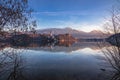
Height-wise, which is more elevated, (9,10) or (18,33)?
(9,10)

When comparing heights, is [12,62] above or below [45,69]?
above

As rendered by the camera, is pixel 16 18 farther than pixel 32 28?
Yes

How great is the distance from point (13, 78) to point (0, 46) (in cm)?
675

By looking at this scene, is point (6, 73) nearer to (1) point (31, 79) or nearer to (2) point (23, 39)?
(1) point (31, 79)

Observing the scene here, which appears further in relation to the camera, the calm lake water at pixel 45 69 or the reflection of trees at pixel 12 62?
the calm lake water at pixel 45 69

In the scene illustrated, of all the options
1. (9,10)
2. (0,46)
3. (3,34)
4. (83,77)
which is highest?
(9,10)

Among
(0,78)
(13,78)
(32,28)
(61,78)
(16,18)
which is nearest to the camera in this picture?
(32,28)

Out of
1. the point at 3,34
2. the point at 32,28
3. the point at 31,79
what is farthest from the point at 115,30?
the point at 31,79

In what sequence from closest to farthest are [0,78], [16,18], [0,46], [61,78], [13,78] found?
[16,18]
[0,46]
[13,78]
[0,78]
[61,78]

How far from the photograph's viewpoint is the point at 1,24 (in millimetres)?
7707

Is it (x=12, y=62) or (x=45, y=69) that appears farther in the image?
(x=45, y=69)

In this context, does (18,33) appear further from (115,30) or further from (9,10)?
(115,30)

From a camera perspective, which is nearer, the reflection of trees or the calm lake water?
the reflection of trees

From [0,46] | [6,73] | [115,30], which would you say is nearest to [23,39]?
[0,46]
